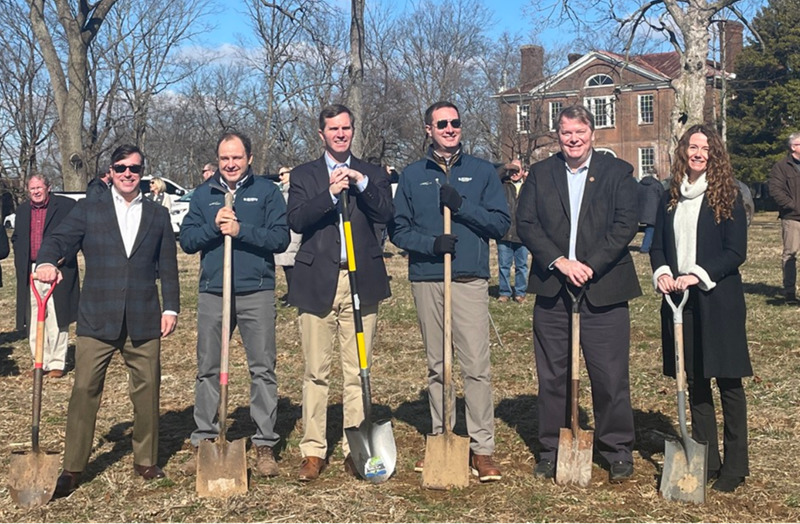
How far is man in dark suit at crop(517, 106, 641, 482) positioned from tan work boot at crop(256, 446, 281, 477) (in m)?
1.65

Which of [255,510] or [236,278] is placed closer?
[255,510]

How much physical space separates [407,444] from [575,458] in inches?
55.6

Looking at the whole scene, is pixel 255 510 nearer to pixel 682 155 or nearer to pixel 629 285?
pixel 629 285

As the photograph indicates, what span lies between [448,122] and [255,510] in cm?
256

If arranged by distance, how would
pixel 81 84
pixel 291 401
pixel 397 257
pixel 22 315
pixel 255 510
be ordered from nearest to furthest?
pixel 255 510 → pixel 291 401 → pixel 22 315 → pixel 397 257 → pixel 81 84

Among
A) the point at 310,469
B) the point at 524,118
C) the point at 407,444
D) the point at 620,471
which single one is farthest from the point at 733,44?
the point at 310,469

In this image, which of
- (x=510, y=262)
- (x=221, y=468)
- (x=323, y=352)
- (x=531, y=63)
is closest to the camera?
(x=221, y=468)

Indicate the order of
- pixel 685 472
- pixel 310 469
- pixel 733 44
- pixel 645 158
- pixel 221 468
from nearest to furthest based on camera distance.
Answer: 1. pixel 685 472
2. pixel 221 468
3. pixel 310 469
4. pixel 733 44
5. pixel 645 158

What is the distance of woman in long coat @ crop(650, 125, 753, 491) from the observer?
541cm

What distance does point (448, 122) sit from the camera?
19.0ft

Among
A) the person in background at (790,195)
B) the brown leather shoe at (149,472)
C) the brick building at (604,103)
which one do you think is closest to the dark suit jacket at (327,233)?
the brown leather shoe at (149,472)

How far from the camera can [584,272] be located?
554cm

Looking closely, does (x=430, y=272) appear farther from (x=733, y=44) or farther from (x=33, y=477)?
(x=733, y=44)

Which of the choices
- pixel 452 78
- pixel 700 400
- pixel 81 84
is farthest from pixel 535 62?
pixel 700 400
